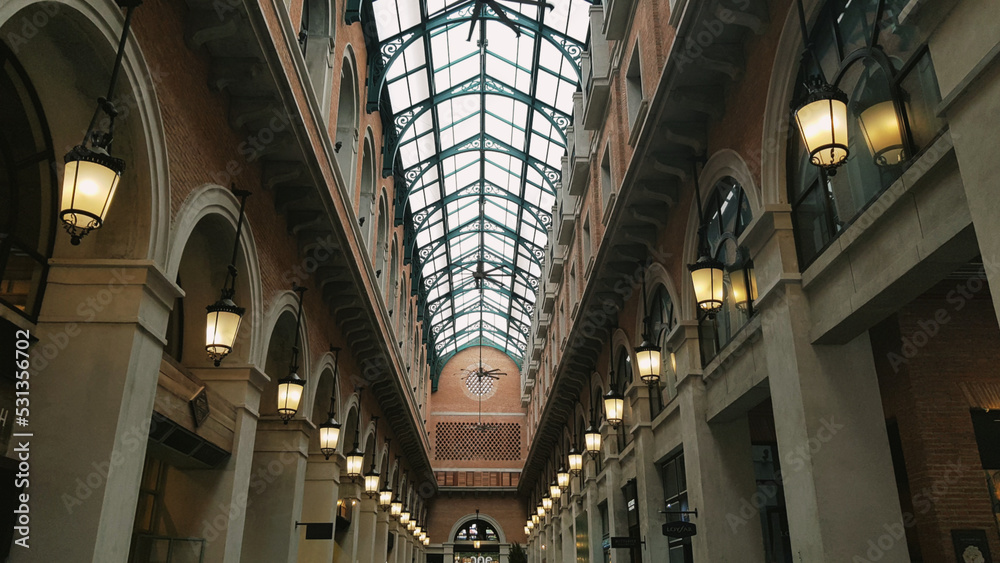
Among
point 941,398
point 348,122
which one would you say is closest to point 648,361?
point 941,398

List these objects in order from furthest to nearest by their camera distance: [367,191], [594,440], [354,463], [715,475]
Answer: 1. [367,191]
2. [354,463]
3. [594,440]
4. [715,475]

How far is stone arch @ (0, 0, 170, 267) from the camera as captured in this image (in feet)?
17.6

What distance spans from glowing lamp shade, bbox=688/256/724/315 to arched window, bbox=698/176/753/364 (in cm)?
93

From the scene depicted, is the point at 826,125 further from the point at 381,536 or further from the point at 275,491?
the point at 381,536

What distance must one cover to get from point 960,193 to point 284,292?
28.5 ft

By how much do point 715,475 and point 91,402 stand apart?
22.6 ft

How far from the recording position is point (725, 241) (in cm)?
885

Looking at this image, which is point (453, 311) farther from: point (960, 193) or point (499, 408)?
point (960, 193)

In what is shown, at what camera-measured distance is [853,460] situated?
5957 millimetres

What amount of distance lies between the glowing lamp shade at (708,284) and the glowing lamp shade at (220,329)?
14.7ft

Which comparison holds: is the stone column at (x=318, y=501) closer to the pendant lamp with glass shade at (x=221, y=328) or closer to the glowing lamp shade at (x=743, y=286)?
the pendant lamp with glass shade at (x=221, y=328)

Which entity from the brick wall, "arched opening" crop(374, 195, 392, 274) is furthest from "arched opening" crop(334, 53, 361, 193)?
the brick wall

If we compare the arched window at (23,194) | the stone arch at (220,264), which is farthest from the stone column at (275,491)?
the arched window at (23,194)

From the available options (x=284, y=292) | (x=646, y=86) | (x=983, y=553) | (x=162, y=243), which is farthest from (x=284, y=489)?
(x=983, y=553)
